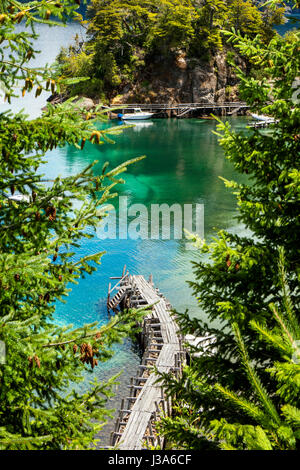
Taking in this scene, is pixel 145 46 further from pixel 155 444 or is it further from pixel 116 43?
pixel 155 444

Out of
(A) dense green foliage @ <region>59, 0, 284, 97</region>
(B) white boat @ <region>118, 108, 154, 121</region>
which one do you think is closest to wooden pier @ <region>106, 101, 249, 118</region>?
(B) white boat @ <region>118, 108, 154, 121</region>

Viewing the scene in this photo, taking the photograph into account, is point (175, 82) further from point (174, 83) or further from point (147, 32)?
point (147, 32)

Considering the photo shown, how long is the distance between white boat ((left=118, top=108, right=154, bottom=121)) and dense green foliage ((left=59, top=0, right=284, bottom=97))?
29.3 ft

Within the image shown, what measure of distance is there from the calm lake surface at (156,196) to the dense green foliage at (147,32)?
50.6ft

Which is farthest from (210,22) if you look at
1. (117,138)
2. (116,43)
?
(117,138)

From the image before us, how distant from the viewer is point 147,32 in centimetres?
8269

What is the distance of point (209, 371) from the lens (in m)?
6.64

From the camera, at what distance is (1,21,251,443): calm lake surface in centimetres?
2056

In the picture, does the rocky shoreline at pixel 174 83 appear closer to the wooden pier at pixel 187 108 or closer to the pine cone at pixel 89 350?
the wooden pier at pixel 187 108

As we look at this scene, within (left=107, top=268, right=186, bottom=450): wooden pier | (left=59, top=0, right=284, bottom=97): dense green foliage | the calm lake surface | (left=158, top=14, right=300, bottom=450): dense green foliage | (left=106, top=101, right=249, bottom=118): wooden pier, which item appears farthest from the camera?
(left=106, top=101, right=249, bottom=118): wooden pier

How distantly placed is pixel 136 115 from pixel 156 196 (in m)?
42.1

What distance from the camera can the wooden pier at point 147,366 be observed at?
11672 mm

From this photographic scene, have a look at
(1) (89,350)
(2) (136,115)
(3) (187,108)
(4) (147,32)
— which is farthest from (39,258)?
(4) (147,32)

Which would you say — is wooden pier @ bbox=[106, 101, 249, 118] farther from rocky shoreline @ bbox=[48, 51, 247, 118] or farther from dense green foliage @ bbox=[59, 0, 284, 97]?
dense green foliage @ bbox=[59, 0, 284, 97]
